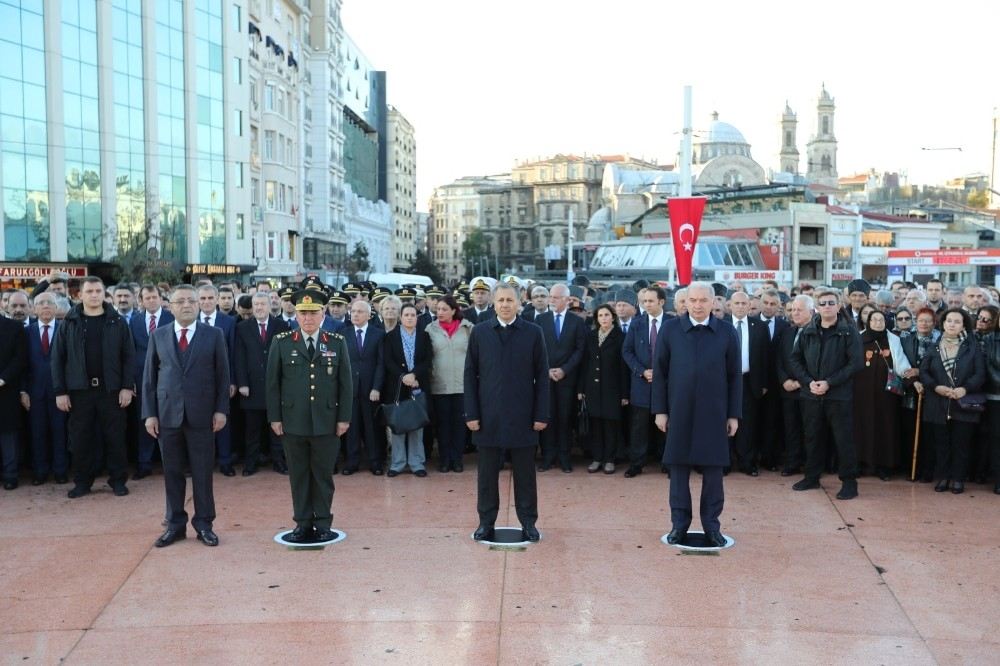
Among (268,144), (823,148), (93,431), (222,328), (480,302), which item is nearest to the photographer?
(93,431)

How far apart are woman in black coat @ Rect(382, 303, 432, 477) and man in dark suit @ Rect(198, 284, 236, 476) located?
1611 mm

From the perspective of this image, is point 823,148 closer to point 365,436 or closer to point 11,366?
point 365,436

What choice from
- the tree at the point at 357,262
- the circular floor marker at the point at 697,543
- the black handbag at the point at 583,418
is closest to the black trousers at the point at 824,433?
the circular floor marker at the point at 697,543

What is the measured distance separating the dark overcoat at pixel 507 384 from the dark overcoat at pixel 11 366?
15.4 ft

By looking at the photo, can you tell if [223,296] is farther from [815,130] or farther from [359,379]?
[815,130]

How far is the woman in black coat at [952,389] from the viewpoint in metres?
8.27

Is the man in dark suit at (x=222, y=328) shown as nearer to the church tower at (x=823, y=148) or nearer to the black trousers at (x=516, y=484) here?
the black trousers at (x=516, y=484)

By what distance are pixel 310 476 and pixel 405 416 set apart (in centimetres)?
200

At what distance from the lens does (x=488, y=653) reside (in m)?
4.80

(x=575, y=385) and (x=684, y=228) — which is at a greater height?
(x=684, y=228)

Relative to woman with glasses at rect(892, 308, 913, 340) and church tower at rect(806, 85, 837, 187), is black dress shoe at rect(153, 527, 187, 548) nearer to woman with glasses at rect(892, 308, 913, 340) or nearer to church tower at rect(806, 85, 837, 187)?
woman with glasses at rect(892, 308, 913, 340)

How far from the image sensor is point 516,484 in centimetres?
689

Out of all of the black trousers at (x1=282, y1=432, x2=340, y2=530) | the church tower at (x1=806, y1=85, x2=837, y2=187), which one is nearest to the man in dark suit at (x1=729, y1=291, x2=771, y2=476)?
the black trousers at (x1=282, y1=432, x2=340, y2=530)

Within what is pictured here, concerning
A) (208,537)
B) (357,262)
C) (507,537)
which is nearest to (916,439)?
(507,537)
